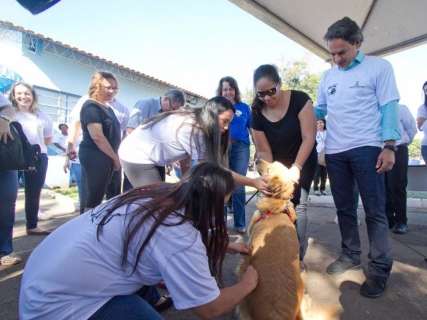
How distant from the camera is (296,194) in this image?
8.93 feet

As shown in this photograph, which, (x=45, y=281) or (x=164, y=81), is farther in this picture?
(x=164, y=81)

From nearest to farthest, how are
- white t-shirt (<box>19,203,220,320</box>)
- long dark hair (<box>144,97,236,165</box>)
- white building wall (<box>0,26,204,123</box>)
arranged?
1. white t-shirt (<box>19,203,220,320</box>)
2. long dark hair (<box>144,97,236,165</box>)
3. white building wall (<box>0,26,204,123</box>)

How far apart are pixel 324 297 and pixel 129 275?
1667mm

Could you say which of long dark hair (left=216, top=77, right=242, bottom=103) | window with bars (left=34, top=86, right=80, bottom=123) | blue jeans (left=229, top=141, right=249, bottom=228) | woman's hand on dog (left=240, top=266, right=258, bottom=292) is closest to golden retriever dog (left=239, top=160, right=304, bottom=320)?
woman's hand on dog (left=240, top=266, right=258, bottom=292)

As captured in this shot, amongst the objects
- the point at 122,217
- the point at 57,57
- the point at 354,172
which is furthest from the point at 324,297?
the point at 57,57

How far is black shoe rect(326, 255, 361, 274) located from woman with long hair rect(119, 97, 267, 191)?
1045 mm

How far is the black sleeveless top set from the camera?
8.75 feet

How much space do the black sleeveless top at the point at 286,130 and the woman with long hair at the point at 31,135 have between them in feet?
8.06

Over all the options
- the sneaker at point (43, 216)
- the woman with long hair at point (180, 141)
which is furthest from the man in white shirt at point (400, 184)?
the sneaker at point (43, 216)

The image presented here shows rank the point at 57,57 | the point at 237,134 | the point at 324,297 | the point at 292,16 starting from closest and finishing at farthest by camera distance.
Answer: the point at 324,297, the point at 237,134, the point at 292,16, the point at 57,57

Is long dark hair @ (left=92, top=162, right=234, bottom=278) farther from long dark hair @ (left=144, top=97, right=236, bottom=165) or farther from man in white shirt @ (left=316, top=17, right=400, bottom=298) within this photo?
man in white shirt @ (left=316, top=17, right=400, bottom=298)

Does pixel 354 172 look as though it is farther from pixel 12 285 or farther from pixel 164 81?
pixel 164 81

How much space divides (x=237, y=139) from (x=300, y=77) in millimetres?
23724

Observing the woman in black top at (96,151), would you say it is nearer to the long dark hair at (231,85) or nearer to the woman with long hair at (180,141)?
the woman with long hair at (180,141)
